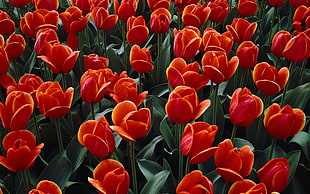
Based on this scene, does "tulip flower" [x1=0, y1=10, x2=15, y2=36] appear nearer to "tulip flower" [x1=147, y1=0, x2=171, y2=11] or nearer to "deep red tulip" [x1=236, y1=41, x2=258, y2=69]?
"tulip flower" [x1=147, y1=0, x2=171, y2=11]

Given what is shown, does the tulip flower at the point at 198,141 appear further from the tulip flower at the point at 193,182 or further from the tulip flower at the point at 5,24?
the tulip flower at the point at 5,24

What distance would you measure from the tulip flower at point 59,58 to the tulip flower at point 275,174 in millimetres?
637

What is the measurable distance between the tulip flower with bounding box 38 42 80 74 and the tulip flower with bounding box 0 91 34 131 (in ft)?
0.74

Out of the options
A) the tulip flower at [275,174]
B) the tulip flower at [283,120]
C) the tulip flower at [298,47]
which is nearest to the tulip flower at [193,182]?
the tulip flower at [275,174]

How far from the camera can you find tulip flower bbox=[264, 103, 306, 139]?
39.7 inches

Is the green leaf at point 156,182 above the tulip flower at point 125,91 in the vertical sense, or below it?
below

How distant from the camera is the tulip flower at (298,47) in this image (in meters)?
1.28

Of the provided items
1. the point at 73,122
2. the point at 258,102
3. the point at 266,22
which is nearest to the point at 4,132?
the point at 73,122

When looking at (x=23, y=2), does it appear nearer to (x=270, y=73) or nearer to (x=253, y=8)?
(x=253, y=8)

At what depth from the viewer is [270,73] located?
117cm

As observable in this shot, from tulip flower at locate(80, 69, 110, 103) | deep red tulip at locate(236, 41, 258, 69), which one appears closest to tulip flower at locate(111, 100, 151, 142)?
tulip flower at locate(80, 69, 110, 103)

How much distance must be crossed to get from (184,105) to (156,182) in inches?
9.3

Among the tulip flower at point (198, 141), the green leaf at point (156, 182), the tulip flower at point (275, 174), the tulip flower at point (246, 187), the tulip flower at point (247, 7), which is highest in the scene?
the tulip flower at point (247, 7)

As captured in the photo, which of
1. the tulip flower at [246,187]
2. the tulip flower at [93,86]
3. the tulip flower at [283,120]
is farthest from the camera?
the tulip flower at [93,86]
